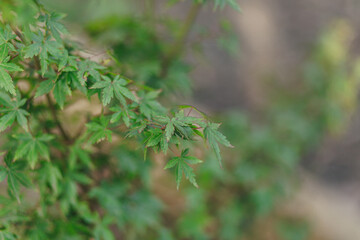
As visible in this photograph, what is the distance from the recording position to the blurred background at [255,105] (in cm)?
240

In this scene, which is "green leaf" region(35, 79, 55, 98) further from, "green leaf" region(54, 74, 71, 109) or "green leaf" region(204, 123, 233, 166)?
"green leaf" region(204, 123, 233, 166)

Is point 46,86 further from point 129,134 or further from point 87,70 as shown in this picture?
point 129,134

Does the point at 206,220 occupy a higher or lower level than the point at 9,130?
lower

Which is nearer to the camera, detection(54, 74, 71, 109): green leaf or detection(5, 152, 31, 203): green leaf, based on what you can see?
detection(54, 74, 71, 109): green leaf

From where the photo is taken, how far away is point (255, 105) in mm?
4750

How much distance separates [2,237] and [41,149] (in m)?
0.42

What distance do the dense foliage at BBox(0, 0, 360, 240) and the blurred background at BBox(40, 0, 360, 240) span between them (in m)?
0.02

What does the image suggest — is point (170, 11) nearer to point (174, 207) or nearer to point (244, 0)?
point (244, 0)

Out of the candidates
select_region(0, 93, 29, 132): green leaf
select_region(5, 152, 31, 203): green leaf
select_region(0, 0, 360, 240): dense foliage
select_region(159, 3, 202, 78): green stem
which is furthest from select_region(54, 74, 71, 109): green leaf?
select_region(159, 3, 202, 78): green stem

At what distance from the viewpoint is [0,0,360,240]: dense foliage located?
141 cm

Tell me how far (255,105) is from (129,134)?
11.9ft

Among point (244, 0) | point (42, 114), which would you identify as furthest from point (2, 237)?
point (244, 0)

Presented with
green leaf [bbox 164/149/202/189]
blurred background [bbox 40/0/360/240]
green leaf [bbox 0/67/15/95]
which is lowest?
blurred background [bbox 40/0/360/240]

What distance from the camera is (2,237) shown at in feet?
4.92
